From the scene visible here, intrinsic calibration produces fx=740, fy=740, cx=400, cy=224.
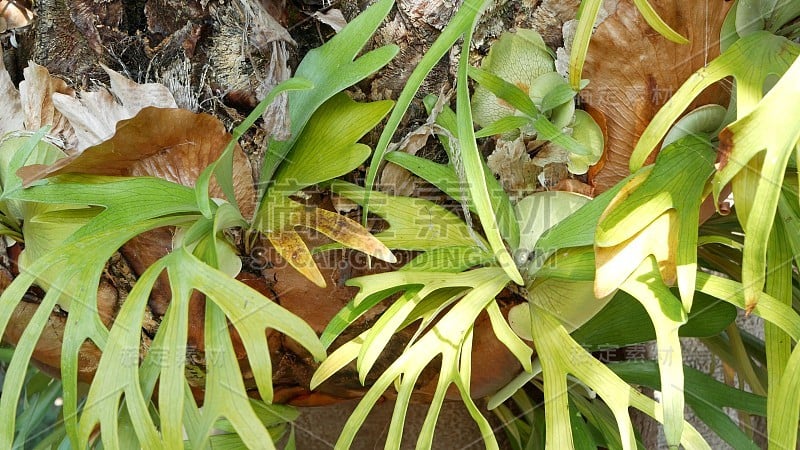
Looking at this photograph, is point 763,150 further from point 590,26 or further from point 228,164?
point 228,164

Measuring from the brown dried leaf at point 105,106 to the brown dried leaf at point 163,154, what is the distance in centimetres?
4

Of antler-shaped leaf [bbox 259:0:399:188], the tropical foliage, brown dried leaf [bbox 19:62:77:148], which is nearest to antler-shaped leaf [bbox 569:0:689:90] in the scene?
the tropical foliage

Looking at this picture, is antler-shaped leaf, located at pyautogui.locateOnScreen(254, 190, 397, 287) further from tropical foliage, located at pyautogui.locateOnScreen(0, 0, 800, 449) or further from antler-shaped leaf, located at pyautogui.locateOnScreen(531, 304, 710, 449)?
antler-shaped leaf, located at pyautogui.locateOnScreen(531, 304, 710, 449)

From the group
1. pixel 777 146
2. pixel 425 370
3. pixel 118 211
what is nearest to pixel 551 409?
pixel 425 370

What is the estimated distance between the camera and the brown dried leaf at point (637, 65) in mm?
525

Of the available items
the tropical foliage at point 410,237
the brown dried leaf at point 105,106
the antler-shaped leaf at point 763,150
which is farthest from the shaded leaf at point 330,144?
the antler-shaped leaf at point 763,150

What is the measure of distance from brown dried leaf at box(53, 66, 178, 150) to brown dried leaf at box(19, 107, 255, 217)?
38 millimetres

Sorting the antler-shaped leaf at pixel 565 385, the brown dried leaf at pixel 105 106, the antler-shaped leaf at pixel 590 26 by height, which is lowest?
the antler-shaped leaf at pixel 565 385

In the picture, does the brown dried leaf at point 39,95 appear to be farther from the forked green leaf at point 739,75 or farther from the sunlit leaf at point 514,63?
the forked green leaf at point 739,75

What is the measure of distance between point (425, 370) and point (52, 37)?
42 centimetres

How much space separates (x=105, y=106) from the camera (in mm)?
580

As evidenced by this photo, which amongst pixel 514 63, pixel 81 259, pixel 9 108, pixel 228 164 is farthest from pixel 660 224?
pixel 9 108

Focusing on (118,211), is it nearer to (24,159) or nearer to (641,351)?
(24,159)

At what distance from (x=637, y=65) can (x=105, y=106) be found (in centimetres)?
41
